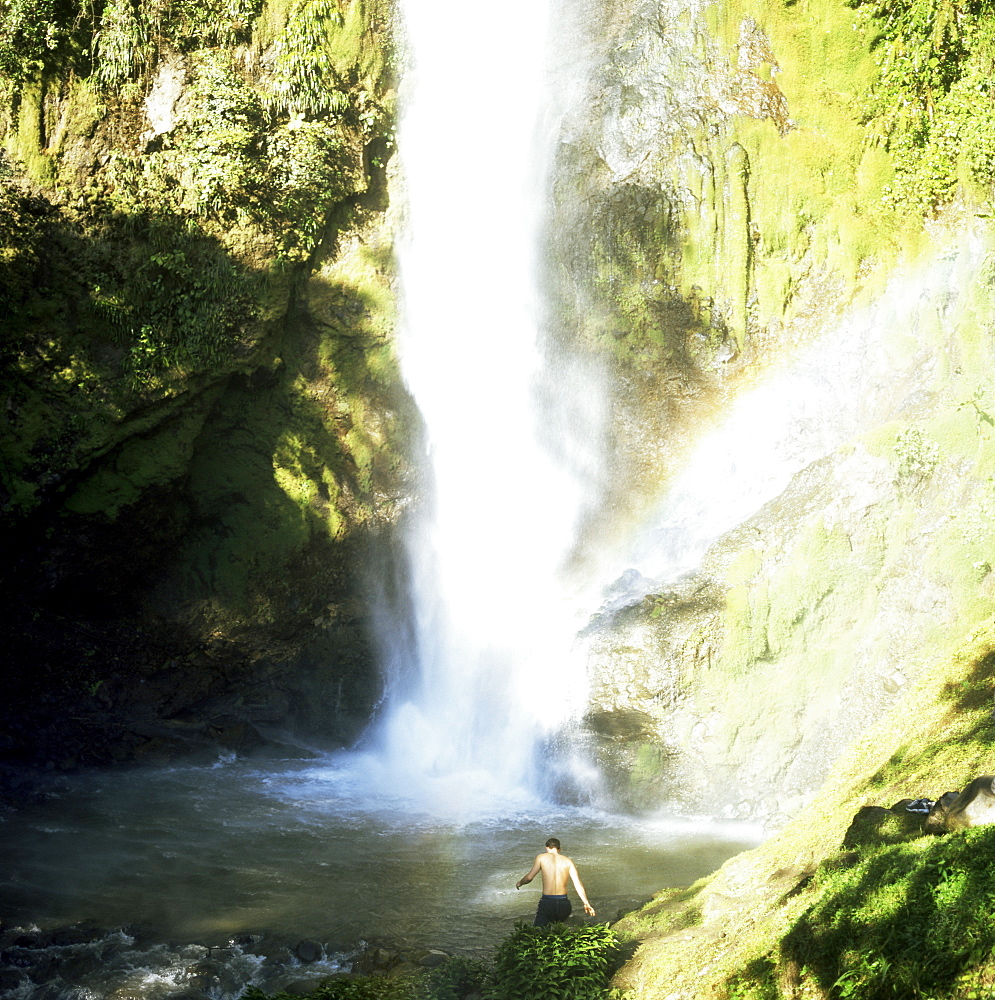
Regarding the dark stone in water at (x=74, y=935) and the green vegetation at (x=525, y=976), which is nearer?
the green vegetation at (x=525, y=976)

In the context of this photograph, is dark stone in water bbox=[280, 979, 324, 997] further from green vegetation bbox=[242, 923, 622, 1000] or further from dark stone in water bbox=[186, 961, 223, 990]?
green vegetation bbox=[242, 923, 622, 1000]

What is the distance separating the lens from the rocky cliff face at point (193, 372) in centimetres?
1310

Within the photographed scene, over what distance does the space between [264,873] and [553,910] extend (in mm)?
4518

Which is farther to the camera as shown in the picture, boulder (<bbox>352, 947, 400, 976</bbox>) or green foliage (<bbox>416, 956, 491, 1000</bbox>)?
boulder (<bbox>352, 947, 400, 976</bbox>)

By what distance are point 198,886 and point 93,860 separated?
174 centimetres

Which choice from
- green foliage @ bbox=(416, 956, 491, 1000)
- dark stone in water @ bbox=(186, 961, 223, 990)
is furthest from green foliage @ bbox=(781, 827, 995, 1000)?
dark stone in water @ bbox=(186, 961, 223, 990)

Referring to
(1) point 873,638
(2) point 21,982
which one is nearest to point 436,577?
(1) point 873,638

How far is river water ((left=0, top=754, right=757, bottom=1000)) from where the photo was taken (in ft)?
27.0

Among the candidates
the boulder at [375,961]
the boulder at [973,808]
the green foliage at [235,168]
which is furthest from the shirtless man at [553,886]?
the green foliage at [235,168]

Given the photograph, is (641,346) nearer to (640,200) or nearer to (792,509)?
(640,200)

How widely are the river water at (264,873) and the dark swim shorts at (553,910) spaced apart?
1103 millimetres

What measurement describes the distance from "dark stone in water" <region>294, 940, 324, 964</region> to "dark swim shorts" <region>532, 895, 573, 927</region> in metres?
2.33

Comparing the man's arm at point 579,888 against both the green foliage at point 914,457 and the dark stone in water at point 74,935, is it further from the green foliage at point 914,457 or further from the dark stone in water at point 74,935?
the green foliage at point 914,457

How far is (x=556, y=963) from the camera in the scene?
6270mm
